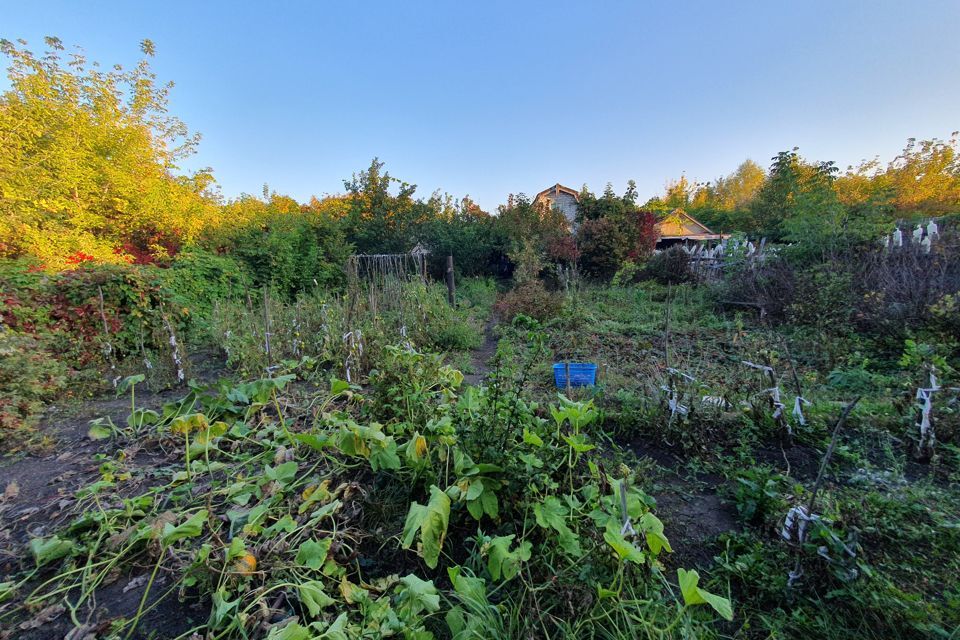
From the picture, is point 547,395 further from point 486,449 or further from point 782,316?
point 782,316

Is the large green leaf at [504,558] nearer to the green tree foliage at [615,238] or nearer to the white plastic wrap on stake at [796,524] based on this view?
the white plastic wrap on stake at [796,524]

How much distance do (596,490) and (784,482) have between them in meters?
1.11

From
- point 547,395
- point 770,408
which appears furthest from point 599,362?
point 770,408

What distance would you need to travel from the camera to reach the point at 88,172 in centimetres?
607

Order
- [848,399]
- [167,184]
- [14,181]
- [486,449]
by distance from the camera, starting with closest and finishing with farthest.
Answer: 1. [486,449]
2. [848,399]
3. [14,181]
4. [167,184]

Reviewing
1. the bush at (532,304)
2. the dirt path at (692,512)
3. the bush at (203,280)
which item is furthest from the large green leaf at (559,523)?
the bush at (203,280)

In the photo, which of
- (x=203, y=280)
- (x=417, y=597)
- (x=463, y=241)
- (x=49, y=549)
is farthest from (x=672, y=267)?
(x=49, y=549)

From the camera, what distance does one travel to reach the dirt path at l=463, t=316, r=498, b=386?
13.5ft

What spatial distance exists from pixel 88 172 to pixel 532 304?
806 cm

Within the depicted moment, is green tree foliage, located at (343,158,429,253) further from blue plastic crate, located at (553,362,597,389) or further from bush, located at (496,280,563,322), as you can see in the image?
blue plastic crate, located at (553,362,597,389)

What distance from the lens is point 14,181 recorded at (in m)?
5.07

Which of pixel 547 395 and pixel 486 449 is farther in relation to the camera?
pixel 547 395

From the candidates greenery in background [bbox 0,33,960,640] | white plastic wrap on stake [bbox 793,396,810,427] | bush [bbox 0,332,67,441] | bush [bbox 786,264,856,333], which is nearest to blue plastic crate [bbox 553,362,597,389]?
greenery in background [bbox 0,33,960,640]

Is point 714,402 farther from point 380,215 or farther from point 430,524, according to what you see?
point 380,215
